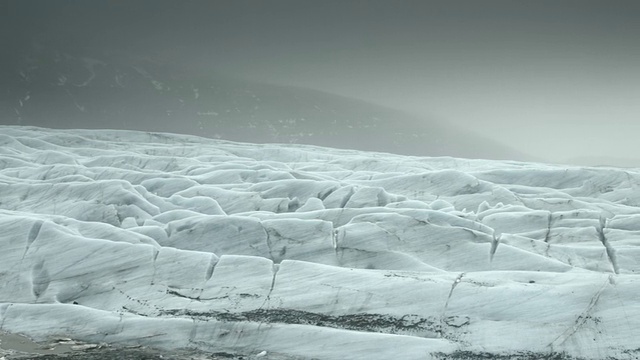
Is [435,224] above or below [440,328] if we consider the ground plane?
above

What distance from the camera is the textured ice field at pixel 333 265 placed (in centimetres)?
1366

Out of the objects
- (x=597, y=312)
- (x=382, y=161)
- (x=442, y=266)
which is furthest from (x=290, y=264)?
(x=382, y=161)

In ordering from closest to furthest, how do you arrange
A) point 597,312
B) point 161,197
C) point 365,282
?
point 597,312
point 365,282
point 161,197

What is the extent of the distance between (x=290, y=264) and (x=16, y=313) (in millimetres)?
6167

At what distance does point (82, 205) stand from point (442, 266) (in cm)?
1207

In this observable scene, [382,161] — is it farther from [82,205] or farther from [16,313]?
[16,313]

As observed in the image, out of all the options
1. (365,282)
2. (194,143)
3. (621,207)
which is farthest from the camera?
(194,143)

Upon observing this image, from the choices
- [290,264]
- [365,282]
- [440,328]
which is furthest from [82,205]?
[440,328]

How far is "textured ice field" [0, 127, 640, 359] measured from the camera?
44.8ft

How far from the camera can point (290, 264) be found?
651 inches

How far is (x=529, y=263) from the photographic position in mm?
16688

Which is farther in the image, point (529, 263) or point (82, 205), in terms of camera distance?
point (82, 205)

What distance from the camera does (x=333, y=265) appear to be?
17500mm

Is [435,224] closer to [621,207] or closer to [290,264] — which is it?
[290,264]
